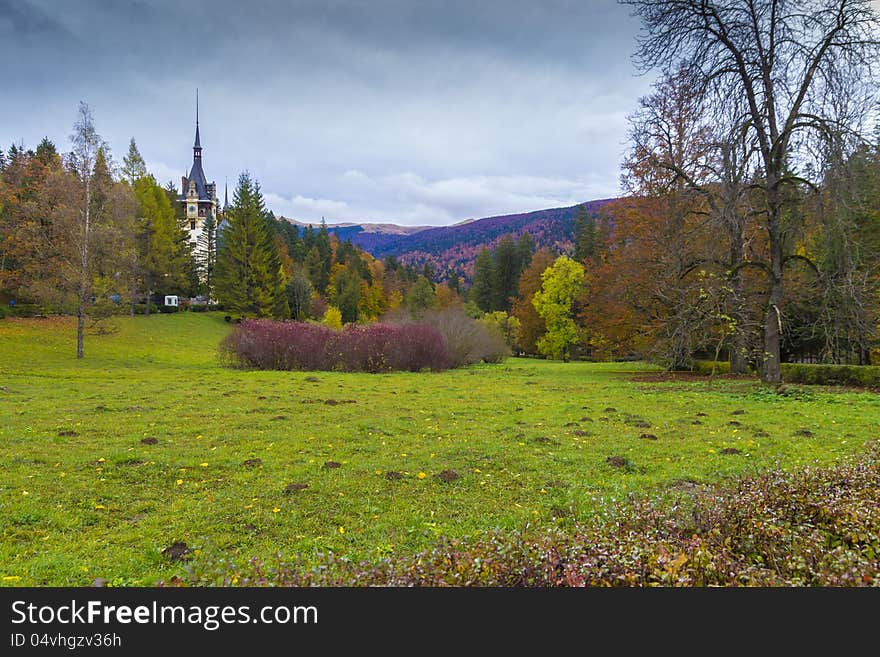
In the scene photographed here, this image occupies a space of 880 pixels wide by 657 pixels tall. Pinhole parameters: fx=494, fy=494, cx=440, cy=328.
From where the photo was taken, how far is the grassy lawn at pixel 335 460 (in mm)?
3889

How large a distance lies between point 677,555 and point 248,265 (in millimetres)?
45574

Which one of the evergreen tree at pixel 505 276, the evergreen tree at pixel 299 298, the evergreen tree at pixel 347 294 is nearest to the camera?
the evergreen tree at pixel 299 298

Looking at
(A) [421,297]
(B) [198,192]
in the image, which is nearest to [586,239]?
(A) [421,297]

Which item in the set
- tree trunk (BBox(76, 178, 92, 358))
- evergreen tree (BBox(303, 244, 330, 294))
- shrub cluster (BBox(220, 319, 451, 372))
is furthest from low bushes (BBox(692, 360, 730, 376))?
evergreen tree (BBox(303, 244, 330, 294))

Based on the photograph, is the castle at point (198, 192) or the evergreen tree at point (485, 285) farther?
the castle at point (198, 192)

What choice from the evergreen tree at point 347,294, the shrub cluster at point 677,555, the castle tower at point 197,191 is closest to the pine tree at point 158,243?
the evergreen tree at point 347,294

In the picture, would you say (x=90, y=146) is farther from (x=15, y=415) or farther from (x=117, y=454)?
(x=117, y=454)

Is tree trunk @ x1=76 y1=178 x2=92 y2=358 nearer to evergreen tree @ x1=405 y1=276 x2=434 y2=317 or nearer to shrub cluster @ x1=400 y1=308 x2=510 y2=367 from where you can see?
shrub cluster @ x1=400 y1=308 x2=510 y2=367

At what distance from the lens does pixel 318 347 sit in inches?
853

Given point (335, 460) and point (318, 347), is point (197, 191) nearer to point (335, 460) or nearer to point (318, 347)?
point (318, 347)

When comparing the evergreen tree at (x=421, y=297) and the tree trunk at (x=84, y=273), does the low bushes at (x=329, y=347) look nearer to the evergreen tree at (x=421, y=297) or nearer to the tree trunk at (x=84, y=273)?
the tree trunk at (x=84, y=273)

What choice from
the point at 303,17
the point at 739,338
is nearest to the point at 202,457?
the point at 303,17

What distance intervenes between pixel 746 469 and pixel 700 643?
439 centimetres

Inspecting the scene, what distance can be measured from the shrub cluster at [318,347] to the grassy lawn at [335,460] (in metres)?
7.59
